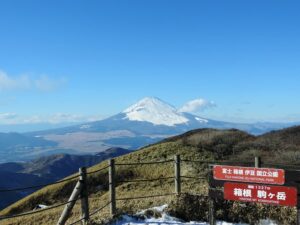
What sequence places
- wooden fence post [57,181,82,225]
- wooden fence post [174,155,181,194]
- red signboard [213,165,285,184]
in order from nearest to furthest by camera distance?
red signboard [213,165,285,184]
wooden fence post [57,181,82,225]
wooden fence post [174,155,181,194]

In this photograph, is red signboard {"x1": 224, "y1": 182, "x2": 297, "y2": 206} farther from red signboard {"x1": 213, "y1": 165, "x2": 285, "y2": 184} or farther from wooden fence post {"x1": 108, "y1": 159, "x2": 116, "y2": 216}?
wooden fence post {"x1": 108, "y1": 159, "x2": 116, "y2": 216}

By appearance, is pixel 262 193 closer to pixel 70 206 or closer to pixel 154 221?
pixel 154 221

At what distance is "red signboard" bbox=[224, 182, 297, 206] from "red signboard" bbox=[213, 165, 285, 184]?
0.14 m

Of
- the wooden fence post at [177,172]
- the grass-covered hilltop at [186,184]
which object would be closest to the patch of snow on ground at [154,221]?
the grass-covered hilltop at [186,184]

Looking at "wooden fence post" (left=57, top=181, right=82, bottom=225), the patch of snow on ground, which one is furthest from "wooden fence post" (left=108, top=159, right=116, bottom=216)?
"wooden fence post" (left=57, top=181, right=82, bottom=225)

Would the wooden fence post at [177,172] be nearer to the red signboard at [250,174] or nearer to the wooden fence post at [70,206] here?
the red signboard at [250,174]

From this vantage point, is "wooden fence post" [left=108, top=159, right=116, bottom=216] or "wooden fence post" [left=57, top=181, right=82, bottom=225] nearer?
"wooden fence post" [left=57, top=181, right=82, bottom=225]

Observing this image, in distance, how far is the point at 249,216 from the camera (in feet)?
49.7

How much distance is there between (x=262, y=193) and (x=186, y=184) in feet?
35.2

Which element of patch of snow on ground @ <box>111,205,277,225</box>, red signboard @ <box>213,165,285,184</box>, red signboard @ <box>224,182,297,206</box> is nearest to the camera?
red signboard @ <box>224,182,297,206</box>

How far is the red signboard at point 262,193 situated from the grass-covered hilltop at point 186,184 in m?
3.41

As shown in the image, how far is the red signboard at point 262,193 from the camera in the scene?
11.4m

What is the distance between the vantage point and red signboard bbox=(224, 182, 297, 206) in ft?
37.4

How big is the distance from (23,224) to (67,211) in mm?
8733
